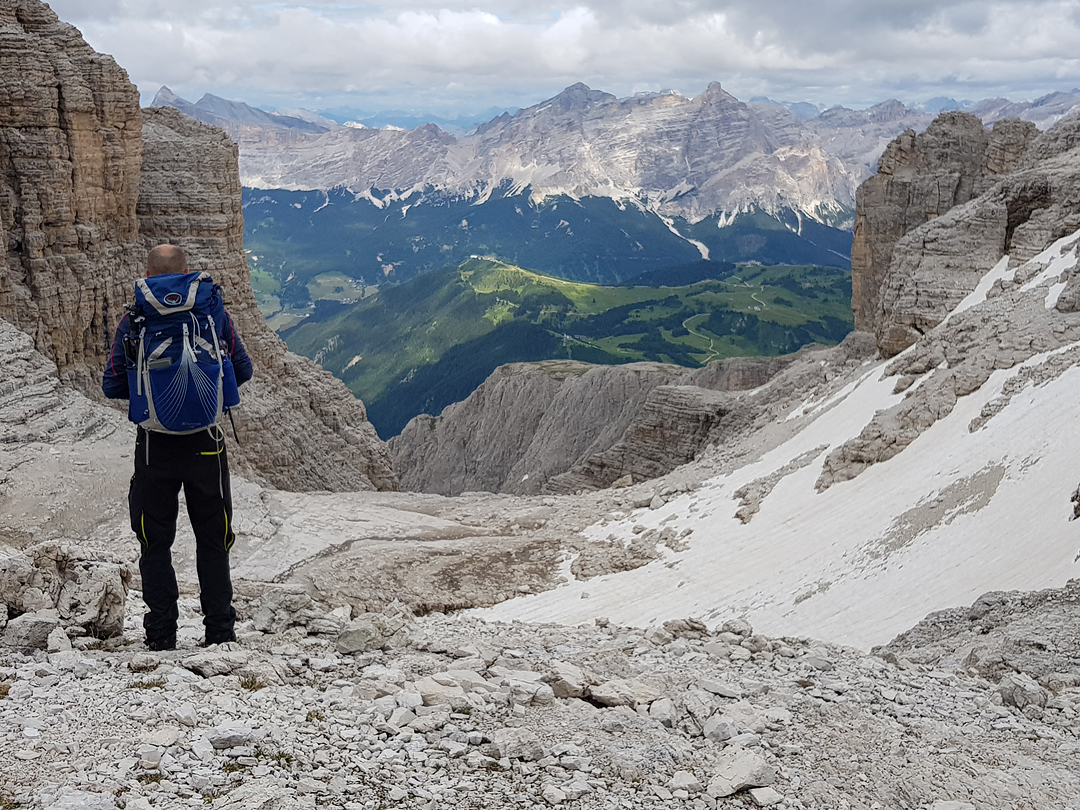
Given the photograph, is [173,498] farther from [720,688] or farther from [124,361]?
[720,688]

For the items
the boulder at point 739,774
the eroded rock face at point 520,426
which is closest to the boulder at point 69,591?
the boulder at point 739,774

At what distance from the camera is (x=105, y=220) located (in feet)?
110

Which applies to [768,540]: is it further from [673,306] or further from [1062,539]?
[673,306]

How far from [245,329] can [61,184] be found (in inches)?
347

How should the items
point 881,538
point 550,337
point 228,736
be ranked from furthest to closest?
point 550,337, point 881,538, point 228,736

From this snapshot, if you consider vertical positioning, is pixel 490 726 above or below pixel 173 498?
below

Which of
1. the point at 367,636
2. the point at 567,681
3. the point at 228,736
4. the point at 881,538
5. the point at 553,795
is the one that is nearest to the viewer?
the point at 553,795

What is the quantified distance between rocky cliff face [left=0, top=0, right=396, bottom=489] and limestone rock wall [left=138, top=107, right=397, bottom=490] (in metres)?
0.06

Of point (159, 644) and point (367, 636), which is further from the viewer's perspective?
point (367, 636)

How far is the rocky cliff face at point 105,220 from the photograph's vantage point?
101 ft

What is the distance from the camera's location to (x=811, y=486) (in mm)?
22672

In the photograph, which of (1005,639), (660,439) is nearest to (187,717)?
(1005,639)

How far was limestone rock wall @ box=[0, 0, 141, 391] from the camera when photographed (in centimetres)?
3044

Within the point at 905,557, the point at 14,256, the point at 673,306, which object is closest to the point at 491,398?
the point at 14,256
